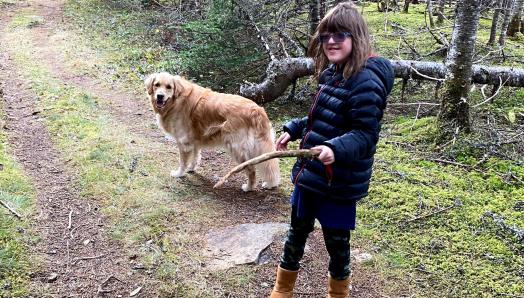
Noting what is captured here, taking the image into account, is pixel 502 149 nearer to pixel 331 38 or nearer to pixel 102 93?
pixel 331 38

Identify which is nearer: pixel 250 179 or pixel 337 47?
pixel 337 47

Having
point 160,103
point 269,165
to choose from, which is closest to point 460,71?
point 269,165

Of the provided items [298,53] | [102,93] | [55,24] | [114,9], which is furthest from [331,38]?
[114,9]

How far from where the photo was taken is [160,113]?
5.88m

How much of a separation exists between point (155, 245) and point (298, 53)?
5.80 m

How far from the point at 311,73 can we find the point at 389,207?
3959 millimetres

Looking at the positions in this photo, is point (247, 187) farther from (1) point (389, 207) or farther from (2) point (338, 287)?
(2) point (338, 287)

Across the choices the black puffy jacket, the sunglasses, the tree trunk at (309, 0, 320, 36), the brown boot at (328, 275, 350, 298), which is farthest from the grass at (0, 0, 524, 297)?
the sunglasses

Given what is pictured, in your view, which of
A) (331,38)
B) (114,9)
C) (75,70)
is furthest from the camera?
(114,9)

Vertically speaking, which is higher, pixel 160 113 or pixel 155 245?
pixel 160 113

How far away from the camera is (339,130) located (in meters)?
2.86

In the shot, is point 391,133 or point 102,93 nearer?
point 391,133

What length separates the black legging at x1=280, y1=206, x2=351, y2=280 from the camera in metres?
3.10

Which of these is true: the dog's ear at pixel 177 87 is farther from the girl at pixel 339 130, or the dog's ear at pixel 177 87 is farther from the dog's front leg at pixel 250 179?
the girl at pixel 339 130
